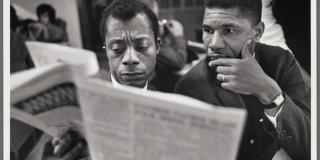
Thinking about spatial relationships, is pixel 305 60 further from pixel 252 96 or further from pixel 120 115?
pixel 120 115

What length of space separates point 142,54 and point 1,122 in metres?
0.38

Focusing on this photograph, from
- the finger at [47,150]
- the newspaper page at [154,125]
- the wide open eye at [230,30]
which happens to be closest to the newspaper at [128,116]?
the newspaper page at [154,125]

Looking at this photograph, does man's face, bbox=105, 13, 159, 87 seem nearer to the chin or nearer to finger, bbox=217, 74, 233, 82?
the chin

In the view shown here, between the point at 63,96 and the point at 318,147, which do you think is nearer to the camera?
the point at 63,96

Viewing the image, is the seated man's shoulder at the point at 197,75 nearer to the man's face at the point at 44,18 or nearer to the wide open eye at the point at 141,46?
the wide open eye at the point at 141,46

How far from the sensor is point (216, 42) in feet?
2.54

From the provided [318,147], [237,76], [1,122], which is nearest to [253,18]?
[237,76]

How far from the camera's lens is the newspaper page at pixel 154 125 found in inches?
22.5

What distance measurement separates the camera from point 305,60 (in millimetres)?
803

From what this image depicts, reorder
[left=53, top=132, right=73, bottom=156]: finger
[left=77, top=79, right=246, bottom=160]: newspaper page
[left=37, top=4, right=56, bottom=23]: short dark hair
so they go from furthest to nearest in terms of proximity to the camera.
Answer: [left=37, top=4, right=56, bottom=23]: short dark hair, [left=53, top=132, right=73, bottom=156]: finger, [left=77, top=79, right=246, bottom=160]: newspaper page

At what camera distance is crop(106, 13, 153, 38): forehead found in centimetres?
76

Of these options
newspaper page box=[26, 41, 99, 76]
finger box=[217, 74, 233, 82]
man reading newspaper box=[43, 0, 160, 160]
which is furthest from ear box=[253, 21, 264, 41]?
newspaper page box=[26, 41, 99, 76]

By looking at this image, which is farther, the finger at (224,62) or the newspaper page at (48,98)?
the finger at (224,62)

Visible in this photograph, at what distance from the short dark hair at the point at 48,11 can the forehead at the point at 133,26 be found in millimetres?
154
